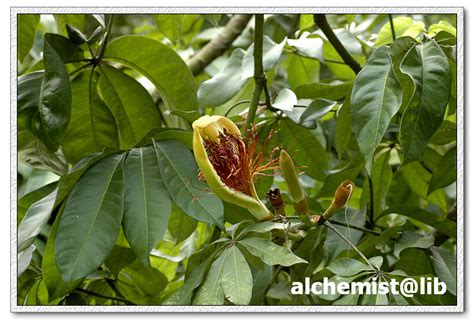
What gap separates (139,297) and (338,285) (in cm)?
32

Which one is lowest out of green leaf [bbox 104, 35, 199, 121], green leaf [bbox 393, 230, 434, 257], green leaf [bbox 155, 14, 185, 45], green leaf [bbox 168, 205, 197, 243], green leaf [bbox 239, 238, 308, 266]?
green leaf [bbox 393, 230, 434, 257]

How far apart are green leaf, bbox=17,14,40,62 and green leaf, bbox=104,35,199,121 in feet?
0.30

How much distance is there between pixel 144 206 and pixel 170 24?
342 mm

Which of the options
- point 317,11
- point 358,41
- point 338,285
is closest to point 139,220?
point 338,285

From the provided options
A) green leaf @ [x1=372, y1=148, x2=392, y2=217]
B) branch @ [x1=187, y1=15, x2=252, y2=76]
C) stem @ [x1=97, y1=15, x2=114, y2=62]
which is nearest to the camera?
stem @ [x1=97, y1=15, x2=114, y2=62]

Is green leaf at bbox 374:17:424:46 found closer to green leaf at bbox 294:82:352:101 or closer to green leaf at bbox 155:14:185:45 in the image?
green leaf at bbox 294:82:352:101

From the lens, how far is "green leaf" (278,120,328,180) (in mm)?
987

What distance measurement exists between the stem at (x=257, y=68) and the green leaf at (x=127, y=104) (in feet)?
0.48

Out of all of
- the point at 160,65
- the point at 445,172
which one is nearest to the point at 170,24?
the point at 160,65

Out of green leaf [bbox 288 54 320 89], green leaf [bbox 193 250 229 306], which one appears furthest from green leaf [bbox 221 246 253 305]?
green leaf [bbox 288 54 320 89]

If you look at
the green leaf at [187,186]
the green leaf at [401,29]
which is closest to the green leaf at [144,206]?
the green leaf at [187,186]

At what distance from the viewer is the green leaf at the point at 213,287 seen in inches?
27.9

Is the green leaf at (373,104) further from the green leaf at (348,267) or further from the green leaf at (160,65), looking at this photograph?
the green leaf at (160,65)
